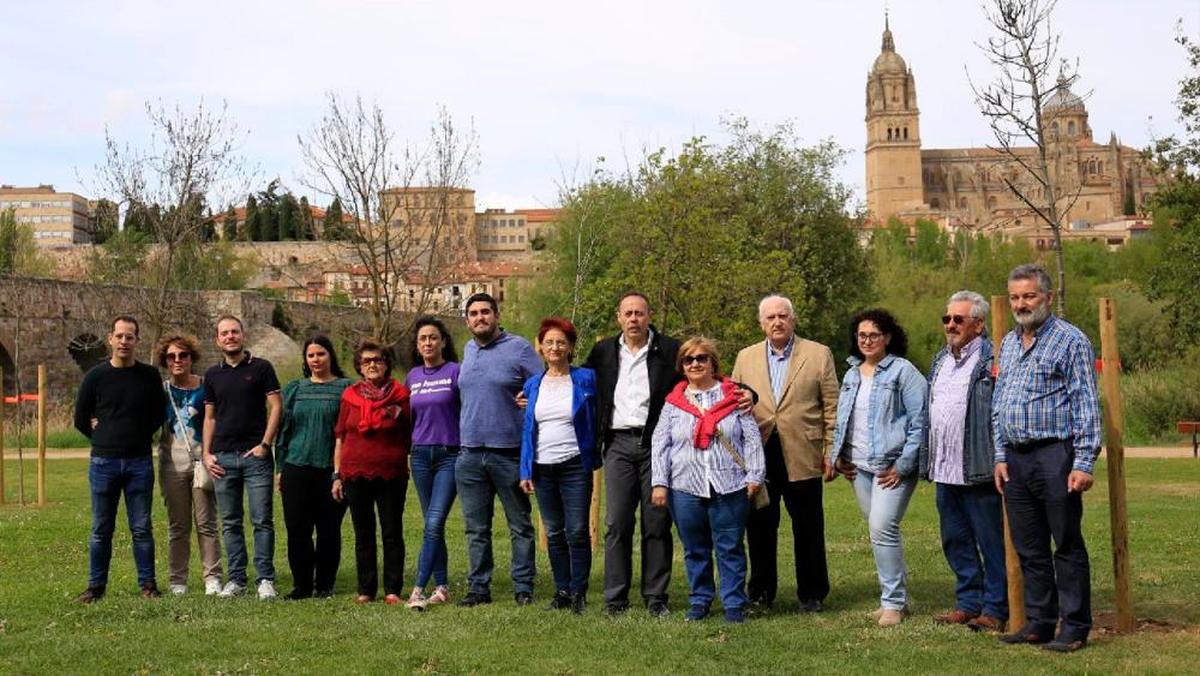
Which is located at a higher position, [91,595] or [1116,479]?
[1116,479]

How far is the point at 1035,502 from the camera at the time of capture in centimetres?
761

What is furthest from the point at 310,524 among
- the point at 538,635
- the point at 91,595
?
the point at 538,635

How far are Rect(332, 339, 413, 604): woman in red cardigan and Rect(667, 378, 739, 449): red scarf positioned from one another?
193 cm

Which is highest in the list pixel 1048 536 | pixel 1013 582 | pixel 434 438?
pixel 434 438

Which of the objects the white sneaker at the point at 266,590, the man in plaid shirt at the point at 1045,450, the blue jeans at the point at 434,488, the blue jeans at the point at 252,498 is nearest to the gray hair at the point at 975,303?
the man in plaid shirt at the point at 1045,450

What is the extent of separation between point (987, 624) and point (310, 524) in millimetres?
→ 4333

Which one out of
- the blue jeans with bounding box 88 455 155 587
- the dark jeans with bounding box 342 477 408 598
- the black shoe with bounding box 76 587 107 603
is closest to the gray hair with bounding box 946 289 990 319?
the dark jeans with bounding box 342 477 408 598

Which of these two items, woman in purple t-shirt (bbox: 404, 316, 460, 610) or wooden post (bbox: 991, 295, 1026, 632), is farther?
woman in purple t-shirt (bbox: 404, 316, 460, 610)

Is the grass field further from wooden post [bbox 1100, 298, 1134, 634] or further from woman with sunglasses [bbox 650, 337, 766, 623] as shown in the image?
woman with sunglasses [bbox 650, 337, 766, 623]

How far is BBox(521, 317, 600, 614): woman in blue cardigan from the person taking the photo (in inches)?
347

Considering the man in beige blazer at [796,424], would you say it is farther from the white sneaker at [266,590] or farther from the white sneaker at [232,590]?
the white sneaker at [232,590]

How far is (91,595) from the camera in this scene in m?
9.64

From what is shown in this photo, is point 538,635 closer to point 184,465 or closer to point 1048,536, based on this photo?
point 1048,536

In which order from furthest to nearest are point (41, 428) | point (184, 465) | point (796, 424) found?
point (41, 428) < point (184, 465) < point (796, 424)
